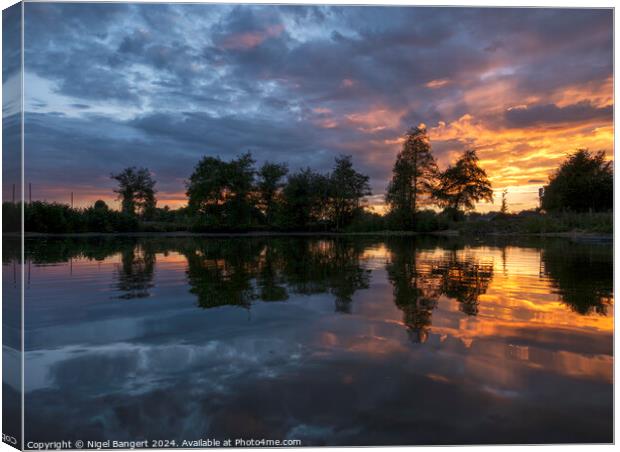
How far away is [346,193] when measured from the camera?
39.2 metres

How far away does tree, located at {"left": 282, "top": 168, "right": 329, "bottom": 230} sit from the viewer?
36.2m

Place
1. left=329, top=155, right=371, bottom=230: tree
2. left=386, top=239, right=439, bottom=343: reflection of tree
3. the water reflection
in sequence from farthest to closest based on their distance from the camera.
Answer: left=329, top=155, right=371, bottom=230: tree < the water reflection < left=386, top=239, right=439, bottom=343: reflection of tree

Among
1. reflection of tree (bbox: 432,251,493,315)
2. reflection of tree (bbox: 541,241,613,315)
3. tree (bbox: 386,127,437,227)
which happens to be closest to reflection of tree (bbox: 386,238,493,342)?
reflection of tree (bbox: 432,251,493,315)

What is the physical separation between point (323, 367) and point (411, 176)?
787 inches

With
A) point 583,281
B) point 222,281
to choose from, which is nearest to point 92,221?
point 222,281

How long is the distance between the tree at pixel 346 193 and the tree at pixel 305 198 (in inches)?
32.6

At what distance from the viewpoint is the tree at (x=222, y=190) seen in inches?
793

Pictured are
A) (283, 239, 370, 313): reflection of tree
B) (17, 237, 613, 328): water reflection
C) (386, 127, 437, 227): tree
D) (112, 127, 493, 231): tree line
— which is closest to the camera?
(17, 237, 613, 328): water reflection

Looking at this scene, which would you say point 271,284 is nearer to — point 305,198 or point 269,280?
point 269,280

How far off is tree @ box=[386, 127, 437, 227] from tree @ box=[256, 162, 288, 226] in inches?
342

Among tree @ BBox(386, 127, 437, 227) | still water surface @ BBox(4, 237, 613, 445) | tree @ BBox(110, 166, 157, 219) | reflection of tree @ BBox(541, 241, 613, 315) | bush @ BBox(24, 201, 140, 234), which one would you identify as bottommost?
still water surface @ BBox(4, 237, 613, 445)

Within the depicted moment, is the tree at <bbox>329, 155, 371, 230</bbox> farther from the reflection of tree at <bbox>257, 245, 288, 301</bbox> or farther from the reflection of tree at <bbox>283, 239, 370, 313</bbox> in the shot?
the reflection of tree at <bbox>257, 245, 288, 301</bbox>

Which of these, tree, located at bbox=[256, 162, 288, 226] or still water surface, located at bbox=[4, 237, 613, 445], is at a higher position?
tree, located at bbox=[256, 162, 288, 226]

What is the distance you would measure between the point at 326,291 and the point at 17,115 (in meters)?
4.56
